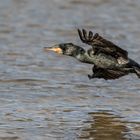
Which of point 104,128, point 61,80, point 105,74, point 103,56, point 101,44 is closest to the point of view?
point 104,128

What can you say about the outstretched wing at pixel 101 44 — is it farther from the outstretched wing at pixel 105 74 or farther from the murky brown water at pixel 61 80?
the murky brown water at pixel 61 80

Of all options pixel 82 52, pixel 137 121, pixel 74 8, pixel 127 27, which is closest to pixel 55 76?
pixel 82 52

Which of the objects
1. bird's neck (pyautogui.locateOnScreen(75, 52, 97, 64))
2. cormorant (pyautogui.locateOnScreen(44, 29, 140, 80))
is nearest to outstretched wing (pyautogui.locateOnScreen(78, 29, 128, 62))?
cormorant (pyautogui.locateOnScreen(44, 29, 140, 80))

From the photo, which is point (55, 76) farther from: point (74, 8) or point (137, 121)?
point (74, 8)

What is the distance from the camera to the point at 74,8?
627 inches

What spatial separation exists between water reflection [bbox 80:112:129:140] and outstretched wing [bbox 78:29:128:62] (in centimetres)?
68

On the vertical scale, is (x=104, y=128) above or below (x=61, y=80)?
below

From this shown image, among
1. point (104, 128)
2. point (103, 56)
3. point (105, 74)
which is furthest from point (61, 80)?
point (104, 128)

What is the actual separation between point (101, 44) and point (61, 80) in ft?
6.70

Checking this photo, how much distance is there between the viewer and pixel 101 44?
8312 millimetres

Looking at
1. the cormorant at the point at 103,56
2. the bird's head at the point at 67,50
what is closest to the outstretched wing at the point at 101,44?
the cormorant at the point at 103,56

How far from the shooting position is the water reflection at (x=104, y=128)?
24.8 ft

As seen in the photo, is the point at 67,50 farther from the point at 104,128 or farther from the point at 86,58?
the point at 104,128

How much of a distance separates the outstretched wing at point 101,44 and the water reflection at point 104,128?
0.68m
